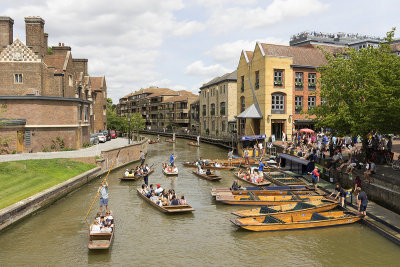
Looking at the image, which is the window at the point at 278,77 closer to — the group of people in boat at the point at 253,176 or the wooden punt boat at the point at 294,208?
the group of people in boat at the point at 253,176

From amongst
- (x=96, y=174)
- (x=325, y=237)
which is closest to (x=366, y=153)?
(x=325, y=237)

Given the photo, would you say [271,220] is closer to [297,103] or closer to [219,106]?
[297,103]

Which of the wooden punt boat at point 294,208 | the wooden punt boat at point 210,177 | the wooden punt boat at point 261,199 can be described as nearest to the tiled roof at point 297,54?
the wooden punt boat at point 210,177

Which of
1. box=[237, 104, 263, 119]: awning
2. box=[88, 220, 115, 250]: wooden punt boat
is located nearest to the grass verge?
box=[88, 220, 115, 250]: wooden punt boat

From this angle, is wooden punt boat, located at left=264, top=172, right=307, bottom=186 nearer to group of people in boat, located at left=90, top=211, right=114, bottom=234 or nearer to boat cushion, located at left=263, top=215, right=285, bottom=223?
boat cushion, located at left=263, top=215, right=285, bottom=223

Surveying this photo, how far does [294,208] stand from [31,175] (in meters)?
20.0

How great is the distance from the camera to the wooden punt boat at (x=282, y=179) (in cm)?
2842

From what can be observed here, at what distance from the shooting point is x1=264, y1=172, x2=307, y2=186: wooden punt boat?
93.2 feet

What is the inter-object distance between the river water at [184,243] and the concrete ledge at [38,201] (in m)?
0.53

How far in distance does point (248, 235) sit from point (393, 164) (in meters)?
14.6

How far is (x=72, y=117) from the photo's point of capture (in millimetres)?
39000

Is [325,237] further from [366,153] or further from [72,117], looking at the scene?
[72,117]

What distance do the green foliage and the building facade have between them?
37870mm

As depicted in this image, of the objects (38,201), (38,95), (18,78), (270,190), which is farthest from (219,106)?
(38,201)
